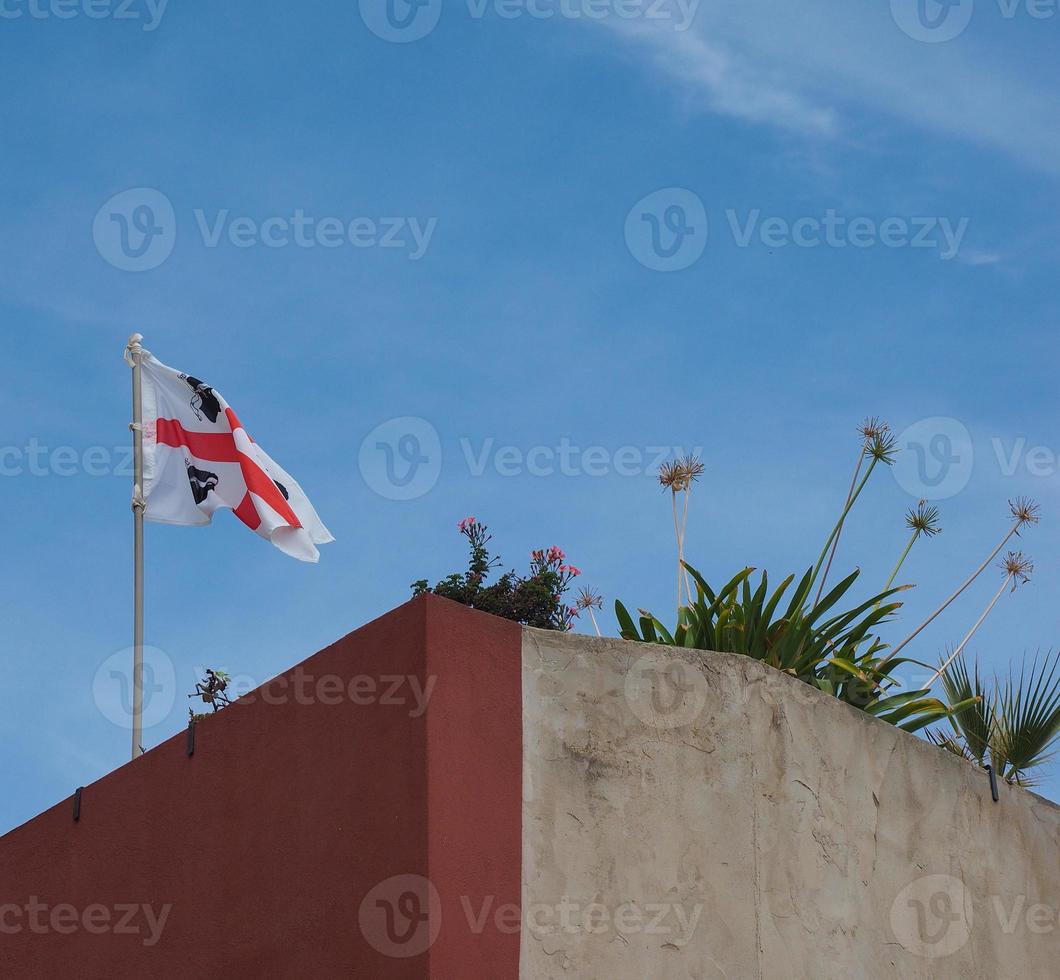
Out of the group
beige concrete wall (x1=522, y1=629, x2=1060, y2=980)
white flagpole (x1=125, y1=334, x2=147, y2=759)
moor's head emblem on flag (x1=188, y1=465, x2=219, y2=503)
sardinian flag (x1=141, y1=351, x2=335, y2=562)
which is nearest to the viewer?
beige concrete wall (x1=522, y1=629, x2=1060, y2=980)

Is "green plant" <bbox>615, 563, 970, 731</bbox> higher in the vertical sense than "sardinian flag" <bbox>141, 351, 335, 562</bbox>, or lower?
lower

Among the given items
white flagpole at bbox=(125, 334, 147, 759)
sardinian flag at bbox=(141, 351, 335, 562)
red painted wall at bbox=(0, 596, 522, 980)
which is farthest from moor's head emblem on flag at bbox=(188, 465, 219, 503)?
red painted wall at bbox=(0, 596, 522, 980)

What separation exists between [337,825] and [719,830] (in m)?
1.86

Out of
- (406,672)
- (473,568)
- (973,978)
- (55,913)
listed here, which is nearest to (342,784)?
(406,672)

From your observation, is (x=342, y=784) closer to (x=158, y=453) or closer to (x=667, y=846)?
(x=667, y=846)

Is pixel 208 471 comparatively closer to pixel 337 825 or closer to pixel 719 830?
pixel 337 825

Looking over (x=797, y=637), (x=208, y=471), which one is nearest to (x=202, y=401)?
(x=208, y=471)

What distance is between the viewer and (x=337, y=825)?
7082 mm

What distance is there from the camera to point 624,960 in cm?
711

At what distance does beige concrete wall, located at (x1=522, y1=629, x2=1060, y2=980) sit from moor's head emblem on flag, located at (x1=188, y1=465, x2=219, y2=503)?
17.0 ft

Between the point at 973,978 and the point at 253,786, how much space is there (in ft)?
13.9

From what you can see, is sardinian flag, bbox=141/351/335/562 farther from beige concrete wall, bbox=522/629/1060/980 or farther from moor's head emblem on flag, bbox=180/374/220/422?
beige concrete wall, bbox=522/629/1060/980

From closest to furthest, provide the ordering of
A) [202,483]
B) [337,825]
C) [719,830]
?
1. [337,825]
2. [719,830]
3. [202,483]

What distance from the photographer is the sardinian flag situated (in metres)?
11.8
